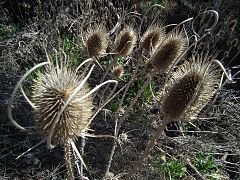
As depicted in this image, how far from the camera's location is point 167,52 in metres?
2.95

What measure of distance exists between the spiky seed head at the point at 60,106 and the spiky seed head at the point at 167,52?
105cm

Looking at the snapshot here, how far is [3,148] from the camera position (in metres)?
3.69

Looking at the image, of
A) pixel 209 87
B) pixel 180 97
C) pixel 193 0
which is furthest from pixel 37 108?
pixel 193 0

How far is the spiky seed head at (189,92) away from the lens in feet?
7.69

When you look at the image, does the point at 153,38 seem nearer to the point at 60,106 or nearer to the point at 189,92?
the point at 189,92

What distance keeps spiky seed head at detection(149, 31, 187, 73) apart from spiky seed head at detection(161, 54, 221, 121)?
0.44 meters

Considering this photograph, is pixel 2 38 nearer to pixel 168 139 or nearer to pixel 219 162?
pixel 168 139

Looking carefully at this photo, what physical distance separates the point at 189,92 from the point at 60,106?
2.81 feet

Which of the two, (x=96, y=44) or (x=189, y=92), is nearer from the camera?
→ (x=189, y=92)

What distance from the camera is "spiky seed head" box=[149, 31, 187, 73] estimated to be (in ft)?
9.65

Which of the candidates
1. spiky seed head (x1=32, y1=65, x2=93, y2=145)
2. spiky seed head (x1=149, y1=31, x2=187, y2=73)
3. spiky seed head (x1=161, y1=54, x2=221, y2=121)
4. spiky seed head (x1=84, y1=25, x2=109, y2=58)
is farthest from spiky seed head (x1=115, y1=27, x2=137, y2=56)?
spiky seed head (x1=32, y1=65, x2=93, y2=145)

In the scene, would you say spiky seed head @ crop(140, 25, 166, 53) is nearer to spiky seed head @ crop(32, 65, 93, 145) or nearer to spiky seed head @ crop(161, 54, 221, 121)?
spiky seed head @ crop(161, 54, 221, 121)

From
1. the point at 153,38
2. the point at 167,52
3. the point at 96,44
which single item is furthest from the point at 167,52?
the point at 96,44

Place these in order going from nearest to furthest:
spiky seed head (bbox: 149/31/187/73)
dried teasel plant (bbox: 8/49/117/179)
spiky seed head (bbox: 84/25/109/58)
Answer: dried teasel plant (bbox: 8/49/117/179) → spiky seed head (bbox: 149/31/187/73) → spiky seed head (bbox: 84/25/109/58)
